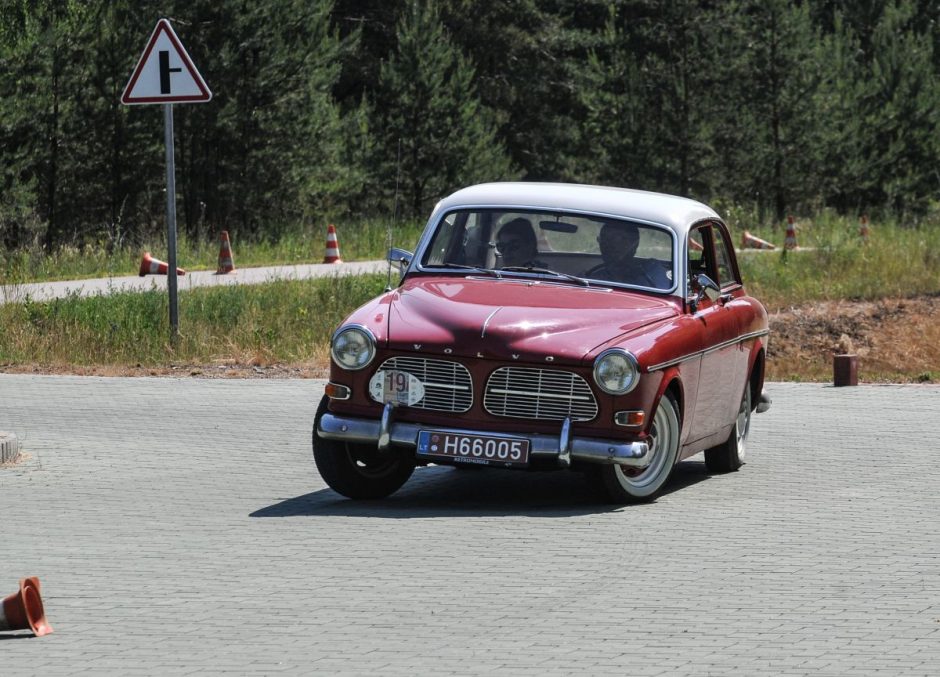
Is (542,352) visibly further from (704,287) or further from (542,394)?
(704,287)

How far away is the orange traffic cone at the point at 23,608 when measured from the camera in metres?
6.09

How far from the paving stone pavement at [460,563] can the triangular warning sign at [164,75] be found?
15.3ft

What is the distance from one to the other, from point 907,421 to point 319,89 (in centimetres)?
3594

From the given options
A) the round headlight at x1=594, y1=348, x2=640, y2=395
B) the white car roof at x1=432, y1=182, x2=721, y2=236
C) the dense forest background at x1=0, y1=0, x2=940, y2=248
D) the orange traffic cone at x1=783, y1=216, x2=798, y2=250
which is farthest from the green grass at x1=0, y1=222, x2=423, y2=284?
the round headlight at x1=594, y1=348, x2=640, y2=395

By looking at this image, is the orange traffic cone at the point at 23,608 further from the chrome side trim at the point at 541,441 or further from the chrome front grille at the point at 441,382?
the chrome front grille at the point at 441,382

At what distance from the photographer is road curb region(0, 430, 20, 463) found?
35.7 feet

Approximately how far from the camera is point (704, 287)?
418 inches

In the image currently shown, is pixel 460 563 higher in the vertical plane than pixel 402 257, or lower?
lower

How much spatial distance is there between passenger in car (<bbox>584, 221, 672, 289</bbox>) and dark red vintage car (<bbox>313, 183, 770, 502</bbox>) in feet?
0.03

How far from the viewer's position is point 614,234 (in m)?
10.5

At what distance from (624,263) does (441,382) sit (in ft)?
5.56

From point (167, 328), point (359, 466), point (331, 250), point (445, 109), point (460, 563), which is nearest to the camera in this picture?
point (460, 563)

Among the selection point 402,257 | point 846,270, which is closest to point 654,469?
point 402,257

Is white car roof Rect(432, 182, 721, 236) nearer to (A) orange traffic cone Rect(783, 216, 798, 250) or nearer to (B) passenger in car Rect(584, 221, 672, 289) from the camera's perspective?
(B) passenger in car Rect(584, 221, 672, 289)
